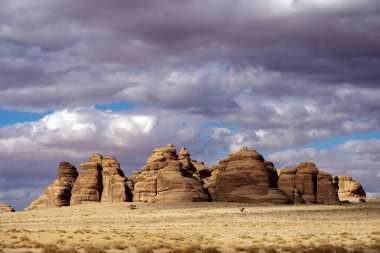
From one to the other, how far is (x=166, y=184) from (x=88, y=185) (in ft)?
93.5

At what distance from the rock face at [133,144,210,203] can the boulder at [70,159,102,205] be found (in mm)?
14589

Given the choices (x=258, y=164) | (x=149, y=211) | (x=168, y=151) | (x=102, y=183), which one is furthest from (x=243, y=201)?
(x=102, y=183)

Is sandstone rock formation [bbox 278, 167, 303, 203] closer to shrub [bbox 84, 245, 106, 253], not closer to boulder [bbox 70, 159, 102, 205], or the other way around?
boulder [bbox 70, 159, 102, 205]

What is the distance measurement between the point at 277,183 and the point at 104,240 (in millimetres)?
92309

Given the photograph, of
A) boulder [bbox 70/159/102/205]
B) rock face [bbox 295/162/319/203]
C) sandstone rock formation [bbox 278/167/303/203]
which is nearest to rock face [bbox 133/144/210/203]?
boulder [bbox 70/159/102/205]

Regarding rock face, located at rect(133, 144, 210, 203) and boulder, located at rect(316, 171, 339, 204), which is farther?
boulder, located at rect(316, 171, 339, 204)

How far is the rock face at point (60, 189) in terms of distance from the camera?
484 ft

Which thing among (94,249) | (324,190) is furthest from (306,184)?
(94,249)

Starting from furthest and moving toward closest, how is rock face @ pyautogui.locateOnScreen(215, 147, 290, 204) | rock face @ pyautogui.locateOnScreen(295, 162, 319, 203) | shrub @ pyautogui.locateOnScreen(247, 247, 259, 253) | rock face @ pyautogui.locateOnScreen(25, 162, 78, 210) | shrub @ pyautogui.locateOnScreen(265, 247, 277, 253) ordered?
rock face @ pyautogui.locateOnScreen(25, 162, 78, 210)
rock face @ pyautogui.locateOnScreen(295, 162, 319, 203)
rock face @ pyautogui.locateOnScreen(215, 147, 290, 204)
shrub @ pyautogui.locateOnScreen(247, 247, 259, 253)
shrub @ pyautogui.locateOnScreen(265, 247, 277, 253)

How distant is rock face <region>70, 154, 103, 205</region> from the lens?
14162 cm

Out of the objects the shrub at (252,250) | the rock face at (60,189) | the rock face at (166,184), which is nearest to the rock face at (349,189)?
the rock face at (166,184)

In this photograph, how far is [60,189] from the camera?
149 m

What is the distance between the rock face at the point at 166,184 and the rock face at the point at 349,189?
78.8 metres

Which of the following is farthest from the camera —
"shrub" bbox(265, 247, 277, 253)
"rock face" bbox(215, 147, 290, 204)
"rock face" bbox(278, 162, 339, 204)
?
"rock face" bbox(278, 162, 339, 204)
